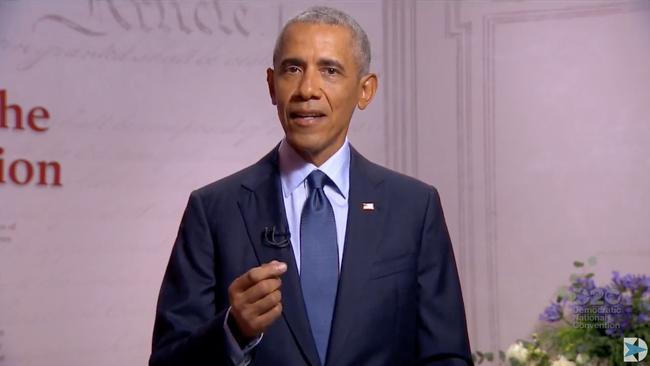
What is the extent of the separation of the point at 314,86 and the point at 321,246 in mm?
273

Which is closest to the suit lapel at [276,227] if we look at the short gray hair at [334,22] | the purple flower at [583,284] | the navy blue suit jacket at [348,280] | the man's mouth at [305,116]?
the navy blue suit jacket at [348,280]

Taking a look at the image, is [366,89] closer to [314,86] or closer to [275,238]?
[314,86]

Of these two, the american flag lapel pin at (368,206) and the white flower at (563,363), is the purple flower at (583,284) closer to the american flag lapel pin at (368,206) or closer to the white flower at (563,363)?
the white flower at (563,363)

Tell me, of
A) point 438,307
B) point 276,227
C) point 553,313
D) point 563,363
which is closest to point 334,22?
point 276,227

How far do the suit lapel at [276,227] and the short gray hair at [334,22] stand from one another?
22 cm

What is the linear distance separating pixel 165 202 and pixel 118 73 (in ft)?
1.55

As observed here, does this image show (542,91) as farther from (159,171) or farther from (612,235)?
(159,171)


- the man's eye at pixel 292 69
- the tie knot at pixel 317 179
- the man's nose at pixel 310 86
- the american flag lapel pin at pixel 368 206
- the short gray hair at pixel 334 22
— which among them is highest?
the short gray hair at pixel 334 22

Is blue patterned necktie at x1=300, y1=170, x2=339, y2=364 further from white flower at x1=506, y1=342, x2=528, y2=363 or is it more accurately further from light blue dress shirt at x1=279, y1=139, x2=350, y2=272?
white flower at x1=506, y1=342, x2=528, y2=363

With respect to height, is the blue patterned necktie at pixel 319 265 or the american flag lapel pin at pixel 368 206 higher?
the american flag lapel pin at pixel 368 206

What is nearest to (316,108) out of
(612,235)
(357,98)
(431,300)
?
(357,98)

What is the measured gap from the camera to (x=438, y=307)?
1580 millimetres

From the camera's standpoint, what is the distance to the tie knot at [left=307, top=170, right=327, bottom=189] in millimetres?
1615

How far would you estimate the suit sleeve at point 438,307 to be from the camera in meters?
1.56
